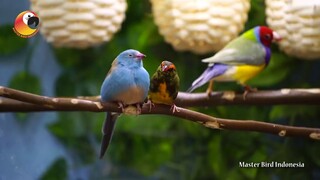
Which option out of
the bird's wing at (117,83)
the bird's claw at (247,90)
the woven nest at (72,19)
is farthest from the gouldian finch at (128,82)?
the bird's claw at (247,90)

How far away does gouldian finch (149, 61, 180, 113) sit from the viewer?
0.69m

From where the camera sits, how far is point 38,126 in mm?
801

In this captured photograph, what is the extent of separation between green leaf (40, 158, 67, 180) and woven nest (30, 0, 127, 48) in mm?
183

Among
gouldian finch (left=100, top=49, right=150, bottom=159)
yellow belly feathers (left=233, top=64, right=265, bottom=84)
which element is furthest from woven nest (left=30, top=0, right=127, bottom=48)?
yellow belly feathers (left=233, top=64, right=265, bottom=84)

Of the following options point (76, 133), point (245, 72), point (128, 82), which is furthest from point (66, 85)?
point (245, 72)

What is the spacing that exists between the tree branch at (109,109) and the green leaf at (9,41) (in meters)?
0.08

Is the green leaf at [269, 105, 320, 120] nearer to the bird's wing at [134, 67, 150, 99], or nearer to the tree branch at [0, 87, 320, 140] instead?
the tree branch at [0, 87, 320, 140]

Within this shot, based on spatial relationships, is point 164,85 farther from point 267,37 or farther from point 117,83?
point 267,37

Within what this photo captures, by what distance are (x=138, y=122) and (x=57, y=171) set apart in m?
0.16

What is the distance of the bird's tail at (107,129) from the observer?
74cm

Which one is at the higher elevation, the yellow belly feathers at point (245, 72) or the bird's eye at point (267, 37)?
the bird's eye at point (267, 37)

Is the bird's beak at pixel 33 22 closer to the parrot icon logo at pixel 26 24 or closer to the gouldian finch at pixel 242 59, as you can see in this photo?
the parrot icon logo at pixel 26 24

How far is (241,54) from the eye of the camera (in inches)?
31.8

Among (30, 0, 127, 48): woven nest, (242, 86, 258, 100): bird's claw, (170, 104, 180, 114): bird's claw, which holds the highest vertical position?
(30, 0, 127, 48): woven nest
